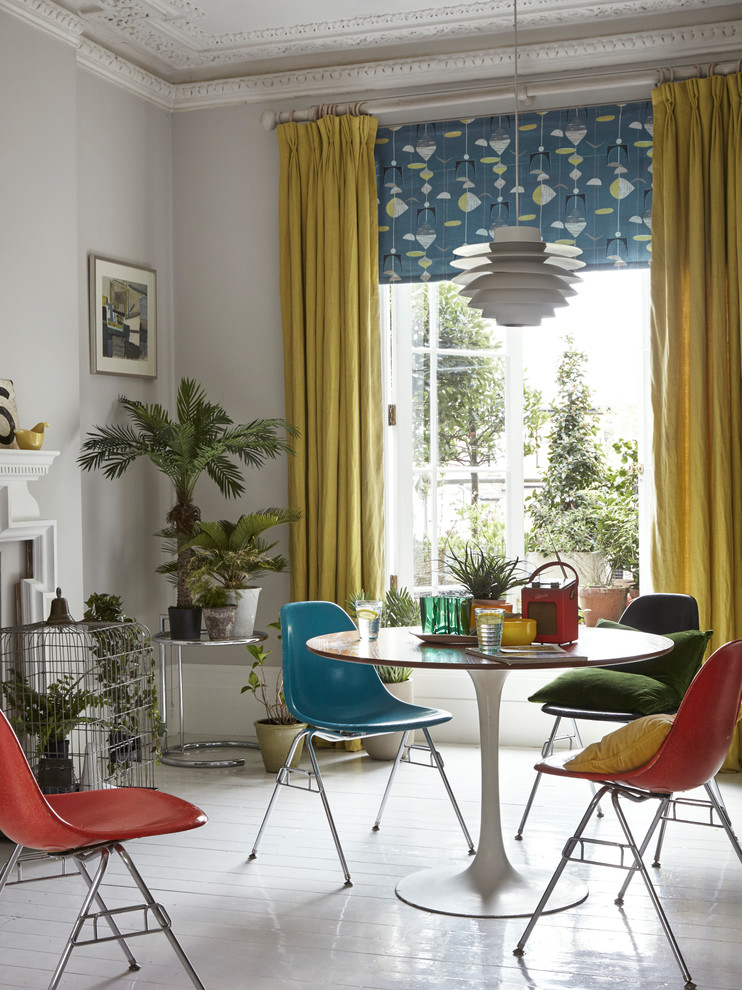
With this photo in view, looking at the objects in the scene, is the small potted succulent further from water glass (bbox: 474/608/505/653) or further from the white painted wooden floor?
the white painted wooden floor

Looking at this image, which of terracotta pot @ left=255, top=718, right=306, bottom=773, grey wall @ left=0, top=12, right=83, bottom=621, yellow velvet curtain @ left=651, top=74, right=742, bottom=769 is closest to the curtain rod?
yellow velvet curtain @ left=651, top=74, right=742, bottom=769

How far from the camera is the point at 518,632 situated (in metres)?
3.06

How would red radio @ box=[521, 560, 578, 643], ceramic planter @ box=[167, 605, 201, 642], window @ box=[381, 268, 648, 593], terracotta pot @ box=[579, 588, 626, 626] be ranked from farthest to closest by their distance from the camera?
terracotta pot @ box=[579, 588, 626, 626] → window @ box=[381, 268, 648, 593] → ceramic planter @ box=[167, 605, 201, 642] → red radio @ box=[521, 560, 578, 643]

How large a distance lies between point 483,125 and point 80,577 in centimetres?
278

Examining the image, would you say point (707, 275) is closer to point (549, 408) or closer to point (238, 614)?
point (238, 614)

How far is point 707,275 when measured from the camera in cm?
467

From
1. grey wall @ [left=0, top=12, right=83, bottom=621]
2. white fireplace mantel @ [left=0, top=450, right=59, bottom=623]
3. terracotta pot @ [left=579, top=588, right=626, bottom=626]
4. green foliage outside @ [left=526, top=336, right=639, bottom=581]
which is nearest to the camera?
white fireplace mantel @ [left=0, top=450, right=59, bottom=623]

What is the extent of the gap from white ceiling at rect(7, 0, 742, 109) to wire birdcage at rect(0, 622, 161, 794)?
2.48m

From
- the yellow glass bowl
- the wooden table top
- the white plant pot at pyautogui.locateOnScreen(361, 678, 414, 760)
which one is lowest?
the white plant pot at pyautogui.locateOnScreen(361, 678, 414, 760)

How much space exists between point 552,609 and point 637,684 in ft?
2.19

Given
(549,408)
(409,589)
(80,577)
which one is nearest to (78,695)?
(80,577)

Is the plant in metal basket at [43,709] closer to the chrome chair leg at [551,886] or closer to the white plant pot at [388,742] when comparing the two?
the white plant pot at [388,742]

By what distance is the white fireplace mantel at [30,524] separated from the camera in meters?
3.95

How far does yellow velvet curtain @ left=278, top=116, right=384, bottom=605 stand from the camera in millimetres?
5121
